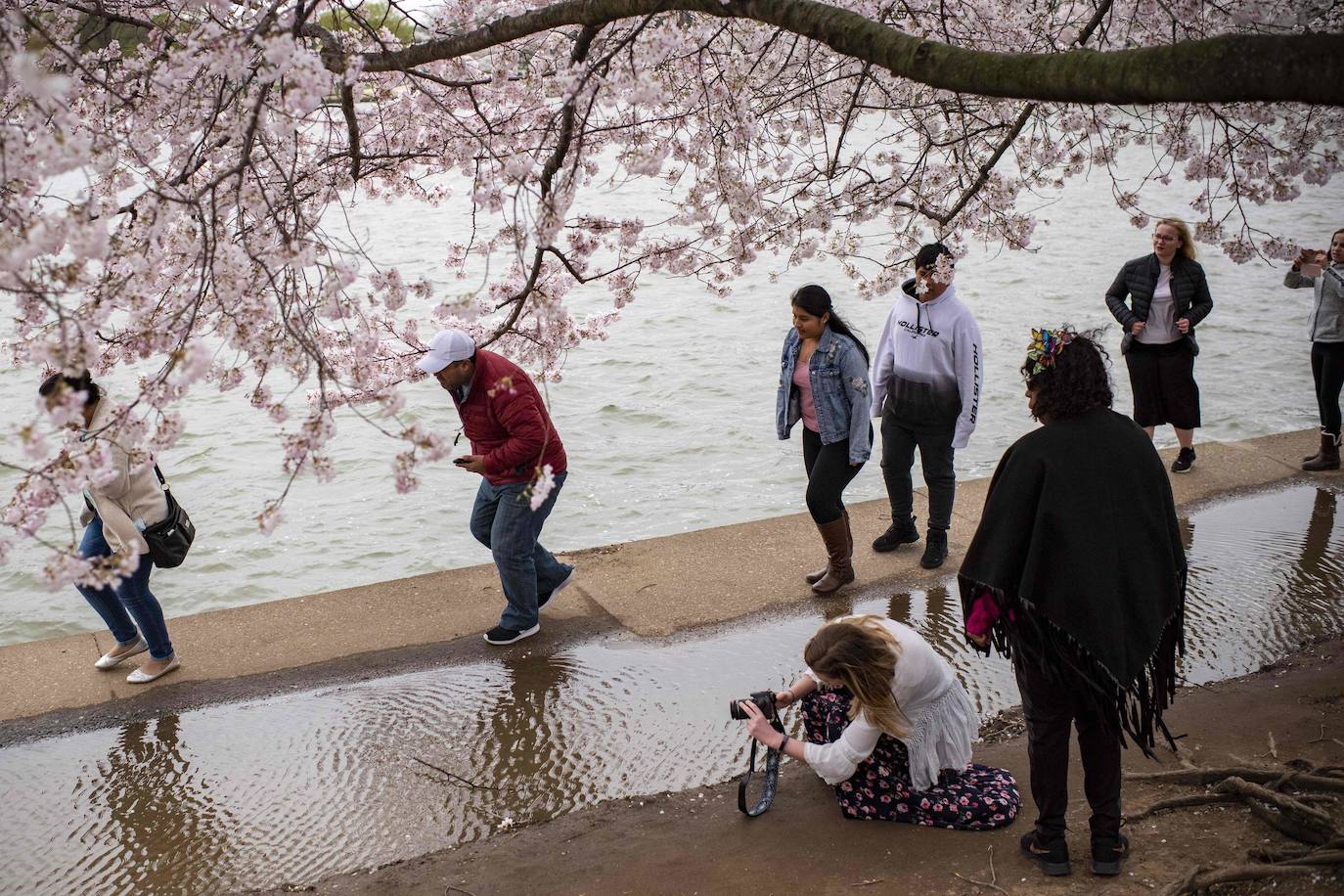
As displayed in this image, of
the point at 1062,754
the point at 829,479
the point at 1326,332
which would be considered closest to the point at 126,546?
the point at 829,479

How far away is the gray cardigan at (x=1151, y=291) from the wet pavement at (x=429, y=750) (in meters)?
1.74

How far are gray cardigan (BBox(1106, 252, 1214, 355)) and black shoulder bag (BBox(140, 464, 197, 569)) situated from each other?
5.35 meters

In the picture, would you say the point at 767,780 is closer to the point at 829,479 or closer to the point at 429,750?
the point at 429,750

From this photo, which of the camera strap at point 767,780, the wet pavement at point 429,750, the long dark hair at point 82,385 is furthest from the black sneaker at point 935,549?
the long dark hair at point 82,385

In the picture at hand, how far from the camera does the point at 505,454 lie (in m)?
5.27

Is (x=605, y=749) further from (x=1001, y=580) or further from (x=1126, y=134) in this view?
(x=1126, y=134)

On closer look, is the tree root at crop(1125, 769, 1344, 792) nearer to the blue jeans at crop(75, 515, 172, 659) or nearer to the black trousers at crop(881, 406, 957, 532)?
the black trousers at crop(881, 406, 957, 532)

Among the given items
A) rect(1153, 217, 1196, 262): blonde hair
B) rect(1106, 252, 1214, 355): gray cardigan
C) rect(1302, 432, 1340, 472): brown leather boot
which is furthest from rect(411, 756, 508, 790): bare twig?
rect(1302, 432, 1340, 472): brown leather boot

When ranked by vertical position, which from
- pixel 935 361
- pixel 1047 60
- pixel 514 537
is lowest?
pixel 514 537

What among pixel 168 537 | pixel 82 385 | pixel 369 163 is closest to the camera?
pixel 82 385

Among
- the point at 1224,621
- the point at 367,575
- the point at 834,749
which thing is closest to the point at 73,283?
the point at 834,749

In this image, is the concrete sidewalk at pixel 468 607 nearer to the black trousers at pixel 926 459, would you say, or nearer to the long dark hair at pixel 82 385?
the black trousers at pixel 926 459

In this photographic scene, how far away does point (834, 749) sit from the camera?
3.84 metres

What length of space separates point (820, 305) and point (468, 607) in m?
2.44
